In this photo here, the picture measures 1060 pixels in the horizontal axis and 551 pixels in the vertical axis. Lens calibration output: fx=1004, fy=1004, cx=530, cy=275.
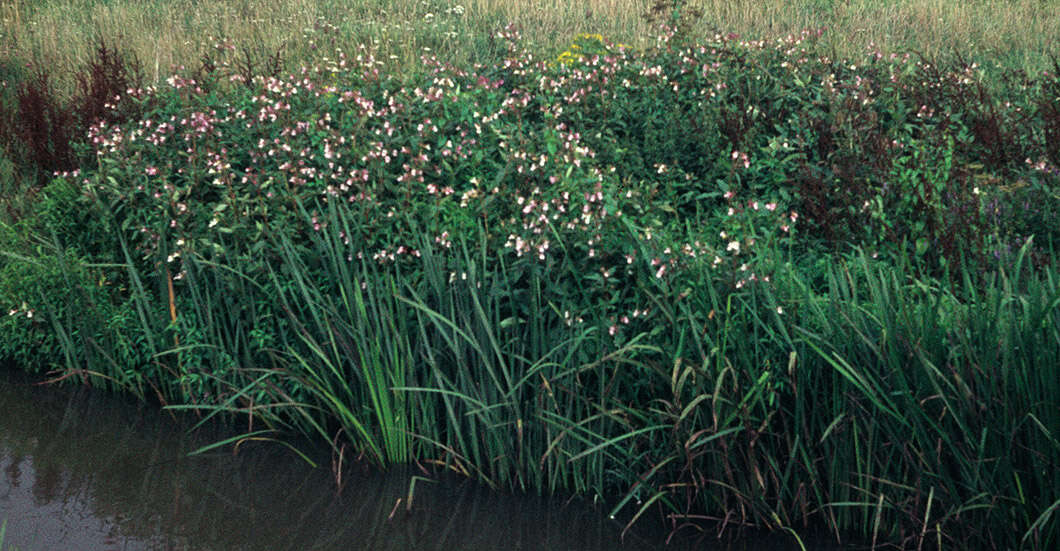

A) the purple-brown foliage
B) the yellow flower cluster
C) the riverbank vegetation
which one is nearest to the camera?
the riverbank vegetation

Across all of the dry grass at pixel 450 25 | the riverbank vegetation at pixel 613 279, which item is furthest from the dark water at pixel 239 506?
the dry grass at pixel 450 25

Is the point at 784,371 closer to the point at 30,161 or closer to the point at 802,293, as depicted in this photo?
the point at 802,293

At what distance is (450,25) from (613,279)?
286 inches

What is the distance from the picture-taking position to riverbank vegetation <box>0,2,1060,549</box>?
3.88 metres

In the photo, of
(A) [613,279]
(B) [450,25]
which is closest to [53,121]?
(B) [450,25]

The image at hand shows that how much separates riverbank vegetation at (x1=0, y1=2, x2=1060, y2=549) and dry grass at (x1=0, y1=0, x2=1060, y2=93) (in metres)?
3.45

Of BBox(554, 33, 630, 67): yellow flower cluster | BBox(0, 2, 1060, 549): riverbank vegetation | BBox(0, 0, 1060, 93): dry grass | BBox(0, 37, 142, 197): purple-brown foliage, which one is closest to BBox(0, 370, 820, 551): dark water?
BBox(0, 2, 1060, 549): riverbank vegetation

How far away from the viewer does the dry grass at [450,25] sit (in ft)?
32.9

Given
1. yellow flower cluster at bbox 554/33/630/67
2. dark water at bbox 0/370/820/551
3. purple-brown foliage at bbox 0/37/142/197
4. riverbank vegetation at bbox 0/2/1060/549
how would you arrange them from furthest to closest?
1. purple-brown foliage at bbox 0/37/142/197
2. yellow flower cluster at bbox 554/33/630/67
3. dark water at bbox 0/370/820/551
4. riverbank vegetation at bbox 0/2/1060/549

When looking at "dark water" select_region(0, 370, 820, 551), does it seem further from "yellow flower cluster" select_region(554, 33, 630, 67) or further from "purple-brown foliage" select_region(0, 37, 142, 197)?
"yellow flower cluster" select_region(554, 33, 630, 67)

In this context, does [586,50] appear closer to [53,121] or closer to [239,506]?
[239,506]

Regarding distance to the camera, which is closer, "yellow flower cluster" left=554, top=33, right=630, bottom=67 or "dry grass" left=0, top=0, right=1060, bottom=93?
"yellow flower cluster" left=554, top=33, right=630, bottom=67

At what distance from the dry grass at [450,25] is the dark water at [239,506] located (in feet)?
17.2

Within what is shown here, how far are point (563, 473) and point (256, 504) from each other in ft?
4.52
